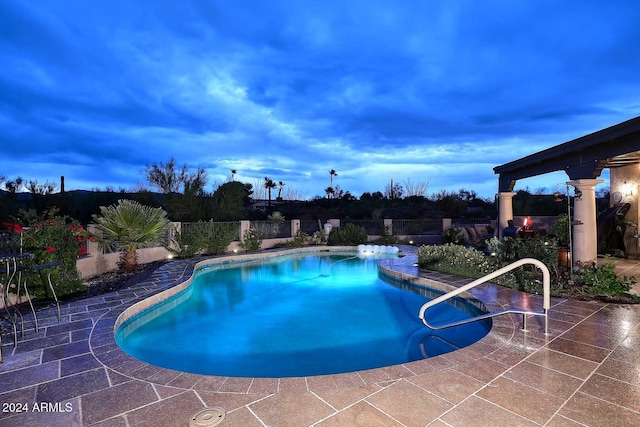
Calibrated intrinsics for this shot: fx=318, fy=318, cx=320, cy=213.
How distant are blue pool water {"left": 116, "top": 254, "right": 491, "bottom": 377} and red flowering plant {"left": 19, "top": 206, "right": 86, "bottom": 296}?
75.1 inches

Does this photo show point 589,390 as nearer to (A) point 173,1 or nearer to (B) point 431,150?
(A) point 173,1

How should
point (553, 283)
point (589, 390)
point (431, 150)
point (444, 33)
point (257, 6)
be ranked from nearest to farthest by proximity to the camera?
point (589, 390) < point (553, 283) < point (257, 6) < point (444, 33) < point (431, 150)

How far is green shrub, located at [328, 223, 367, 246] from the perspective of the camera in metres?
15.1

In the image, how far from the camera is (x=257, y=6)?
1251cm

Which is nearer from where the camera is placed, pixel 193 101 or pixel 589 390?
pixel 589 390

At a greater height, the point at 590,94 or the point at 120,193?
the point at 590,94

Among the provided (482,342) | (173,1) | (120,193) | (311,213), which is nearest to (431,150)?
(311,213)

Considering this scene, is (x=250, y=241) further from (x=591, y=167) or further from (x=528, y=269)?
(x=591, y=167)

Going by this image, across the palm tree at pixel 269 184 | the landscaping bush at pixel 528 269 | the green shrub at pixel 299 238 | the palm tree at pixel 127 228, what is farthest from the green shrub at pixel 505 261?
the palm tree at pixel 269 184

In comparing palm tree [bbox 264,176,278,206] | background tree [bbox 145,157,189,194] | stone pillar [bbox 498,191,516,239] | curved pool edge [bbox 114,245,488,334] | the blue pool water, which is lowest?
the blue pool water

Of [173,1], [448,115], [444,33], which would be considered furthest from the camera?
[448,115]

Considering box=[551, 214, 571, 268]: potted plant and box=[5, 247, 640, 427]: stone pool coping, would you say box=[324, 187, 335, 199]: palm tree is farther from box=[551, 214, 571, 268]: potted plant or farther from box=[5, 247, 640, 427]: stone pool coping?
box=[5, 247, 640, 427]: stone pool coping

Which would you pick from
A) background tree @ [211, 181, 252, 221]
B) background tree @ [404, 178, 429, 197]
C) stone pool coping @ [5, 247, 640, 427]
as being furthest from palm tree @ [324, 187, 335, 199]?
stone pool coping @ [5, 247, 640, 427]

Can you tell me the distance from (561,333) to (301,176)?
4015 centimetres
